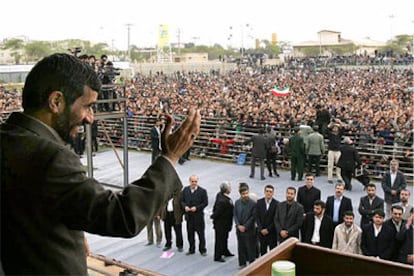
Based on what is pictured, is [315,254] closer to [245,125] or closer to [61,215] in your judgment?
[61,215]

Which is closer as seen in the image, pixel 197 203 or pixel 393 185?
pixel 197 203

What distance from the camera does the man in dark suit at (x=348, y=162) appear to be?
18.9 feet

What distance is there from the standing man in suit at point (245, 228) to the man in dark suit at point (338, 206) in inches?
21.8

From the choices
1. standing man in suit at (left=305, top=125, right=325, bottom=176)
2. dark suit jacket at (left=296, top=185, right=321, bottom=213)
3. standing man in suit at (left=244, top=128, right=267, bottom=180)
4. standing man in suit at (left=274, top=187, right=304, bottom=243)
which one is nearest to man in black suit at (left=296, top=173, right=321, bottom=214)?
dark suit jacket at (left=296, top=185, right=321, bottom=213)

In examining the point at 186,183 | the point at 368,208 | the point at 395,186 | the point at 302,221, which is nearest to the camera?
the point at 302,221

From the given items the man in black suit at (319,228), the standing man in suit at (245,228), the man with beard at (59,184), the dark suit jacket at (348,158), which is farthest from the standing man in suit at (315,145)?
the man with beard at (59,184)

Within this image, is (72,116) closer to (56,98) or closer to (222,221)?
(56,98)

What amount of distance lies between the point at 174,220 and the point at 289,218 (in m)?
1.08

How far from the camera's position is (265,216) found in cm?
384

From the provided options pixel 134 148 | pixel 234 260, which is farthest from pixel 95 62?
pixel 134 148

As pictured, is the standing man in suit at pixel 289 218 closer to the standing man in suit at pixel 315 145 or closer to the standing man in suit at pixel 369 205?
the standing man in suit at pixel 369 205

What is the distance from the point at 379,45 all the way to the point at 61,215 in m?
20.4

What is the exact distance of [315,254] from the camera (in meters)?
0.88

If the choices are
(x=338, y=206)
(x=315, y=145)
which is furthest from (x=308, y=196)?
(x=315, y=145)
